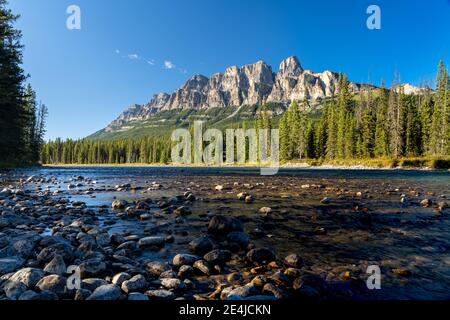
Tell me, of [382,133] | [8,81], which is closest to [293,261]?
[8,81]

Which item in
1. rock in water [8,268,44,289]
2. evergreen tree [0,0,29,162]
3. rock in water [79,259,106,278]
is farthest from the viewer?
evergreen tree [0,0,29,162]

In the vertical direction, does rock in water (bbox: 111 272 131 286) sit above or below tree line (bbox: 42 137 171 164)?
below

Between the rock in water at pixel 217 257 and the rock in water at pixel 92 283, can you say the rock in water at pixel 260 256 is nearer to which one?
the rock in water at pixel 217 257

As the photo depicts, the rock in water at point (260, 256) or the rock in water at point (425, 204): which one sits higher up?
the rock in water at point (425, 204)

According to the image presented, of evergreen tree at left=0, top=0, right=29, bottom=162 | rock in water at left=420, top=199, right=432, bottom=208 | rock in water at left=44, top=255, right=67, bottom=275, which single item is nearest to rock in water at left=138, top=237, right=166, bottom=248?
rock in water at left=44, top=255, right=67, bottom=275

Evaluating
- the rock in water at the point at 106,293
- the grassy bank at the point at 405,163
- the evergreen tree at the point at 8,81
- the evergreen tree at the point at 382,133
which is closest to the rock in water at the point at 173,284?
the rock in water at the point at 106,293

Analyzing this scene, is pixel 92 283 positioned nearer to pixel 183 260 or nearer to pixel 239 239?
pixel 183 260

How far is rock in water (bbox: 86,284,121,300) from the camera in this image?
4.29 meters

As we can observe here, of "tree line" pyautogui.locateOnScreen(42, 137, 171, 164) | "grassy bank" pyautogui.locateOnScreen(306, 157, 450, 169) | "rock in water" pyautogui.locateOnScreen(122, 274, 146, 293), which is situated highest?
"tree line" pyautogui.locateOnScreen(42, 137, 171, 164)

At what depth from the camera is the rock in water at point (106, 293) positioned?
4.29 meters

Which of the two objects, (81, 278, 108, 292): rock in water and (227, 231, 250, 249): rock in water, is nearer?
(81, 278, 108, 292): rock in water

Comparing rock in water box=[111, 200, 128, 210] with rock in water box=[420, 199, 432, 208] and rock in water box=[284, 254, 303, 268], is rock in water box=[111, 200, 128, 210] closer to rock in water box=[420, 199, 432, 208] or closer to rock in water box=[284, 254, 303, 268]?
rock in water box=[284, 254, 303, 268]
